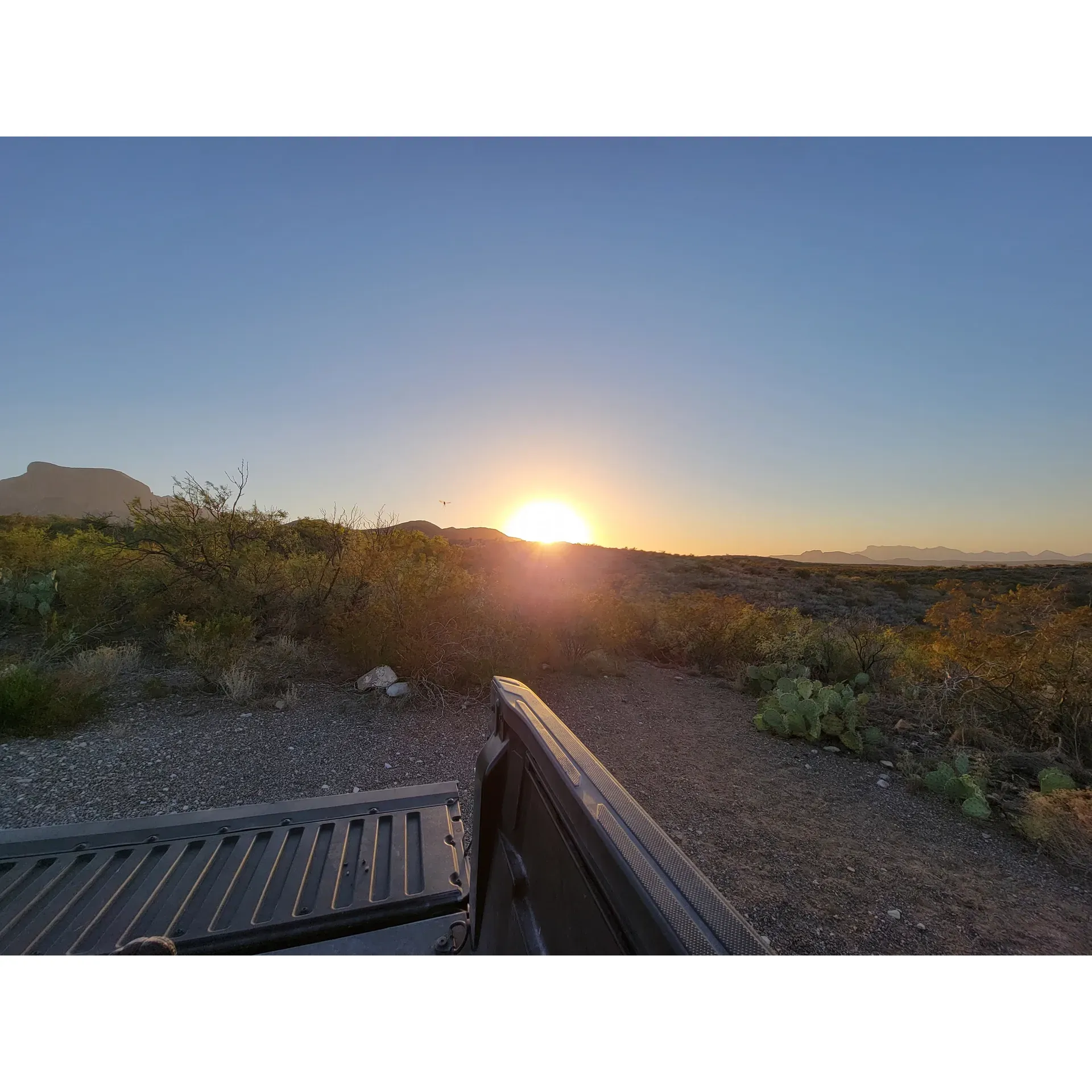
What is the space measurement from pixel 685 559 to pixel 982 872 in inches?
1440

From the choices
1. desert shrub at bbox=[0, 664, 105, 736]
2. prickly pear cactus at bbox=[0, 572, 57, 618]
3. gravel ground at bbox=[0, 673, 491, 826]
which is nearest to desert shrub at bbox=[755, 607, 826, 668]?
gravel ground at bbox=[0, 673, 491, 826]

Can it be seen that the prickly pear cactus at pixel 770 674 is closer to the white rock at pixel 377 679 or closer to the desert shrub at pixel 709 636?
the desert shrub at pixel 709 636

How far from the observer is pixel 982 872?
12.0ft

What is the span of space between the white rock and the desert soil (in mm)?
230

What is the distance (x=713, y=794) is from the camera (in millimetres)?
4602

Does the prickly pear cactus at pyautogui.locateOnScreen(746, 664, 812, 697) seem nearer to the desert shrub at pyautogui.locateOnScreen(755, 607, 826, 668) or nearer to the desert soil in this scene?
the desert shrub at pyautogui.locateOnScreen(755, 607, 826, 668)

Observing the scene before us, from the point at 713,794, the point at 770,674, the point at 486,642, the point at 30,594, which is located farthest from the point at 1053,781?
the point at 30,594

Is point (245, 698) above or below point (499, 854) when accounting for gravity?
below

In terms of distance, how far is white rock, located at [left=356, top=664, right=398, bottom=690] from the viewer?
6184 mm

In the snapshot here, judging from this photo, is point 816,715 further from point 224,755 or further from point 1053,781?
point 224,755

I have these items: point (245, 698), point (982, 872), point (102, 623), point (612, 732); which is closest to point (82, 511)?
point (102, 623)

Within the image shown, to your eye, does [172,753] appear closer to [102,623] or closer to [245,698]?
[245,698]

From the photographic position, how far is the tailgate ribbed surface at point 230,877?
1854 millimetres

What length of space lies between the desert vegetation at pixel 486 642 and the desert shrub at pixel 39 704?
17 millimetres
